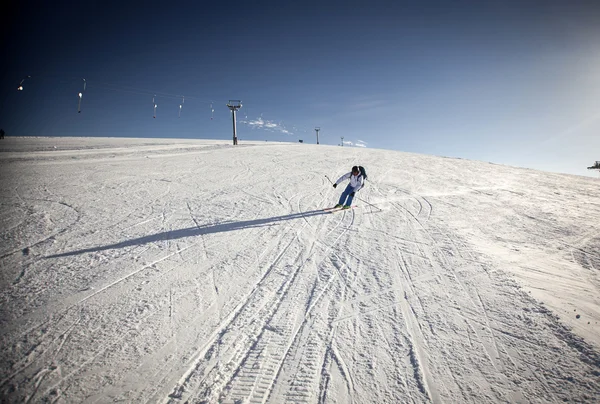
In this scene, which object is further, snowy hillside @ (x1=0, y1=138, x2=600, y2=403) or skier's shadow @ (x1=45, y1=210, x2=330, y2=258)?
skier's shadow @ (x1=45, y1=210, x2=330, y2=258)

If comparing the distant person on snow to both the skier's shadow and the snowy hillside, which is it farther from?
the skier's shadow

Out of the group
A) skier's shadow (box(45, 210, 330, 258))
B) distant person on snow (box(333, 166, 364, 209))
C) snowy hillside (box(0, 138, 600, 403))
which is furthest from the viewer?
distant person on snow (box(333, 166, 364, 209))

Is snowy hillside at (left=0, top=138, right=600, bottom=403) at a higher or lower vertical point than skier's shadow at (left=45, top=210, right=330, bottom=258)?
lower

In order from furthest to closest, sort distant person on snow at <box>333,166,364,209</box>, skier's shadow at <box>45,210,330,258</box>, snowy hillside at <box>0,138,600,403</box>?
distant person on snow at <box>333,166,364,209</box>, skier's shadow at <box>45,210,330,258</box>, snowy hillside at <box>0,138,600,403</box>

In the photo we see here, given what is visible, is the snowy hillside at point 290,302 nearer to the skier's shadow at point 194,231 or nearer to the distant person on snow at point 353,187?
the skier's shadow at point 194,231

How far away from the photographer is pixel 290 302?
11.4 ft

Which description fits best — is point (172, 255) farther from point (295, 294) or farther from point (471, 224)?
point (471, 224)

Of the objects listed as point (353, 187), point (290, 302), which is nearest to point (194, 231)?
point (290, 302)

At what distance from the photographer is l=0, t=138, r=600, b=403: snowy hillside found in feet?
7.73

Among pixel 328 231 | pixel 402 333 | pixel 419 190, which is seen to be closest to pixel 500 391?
pixel 402 333

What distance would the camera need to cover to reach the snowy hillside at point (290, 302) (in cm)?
236

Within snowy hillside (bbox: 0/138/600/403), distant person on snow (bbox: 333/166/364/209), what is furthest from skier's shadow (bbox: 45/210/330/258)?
distant person on snow (bbox: 333/166/364/209)

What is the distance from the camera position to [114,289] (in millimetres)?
3582

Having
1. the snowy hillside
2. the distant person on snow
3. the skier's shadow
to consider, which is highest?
the distant person on snow
